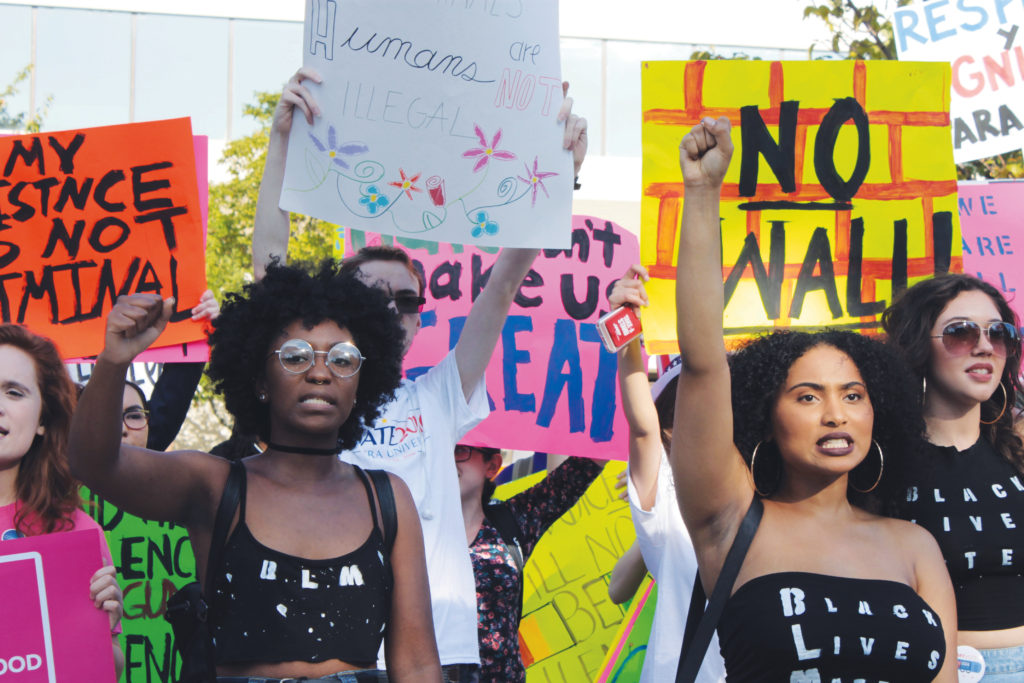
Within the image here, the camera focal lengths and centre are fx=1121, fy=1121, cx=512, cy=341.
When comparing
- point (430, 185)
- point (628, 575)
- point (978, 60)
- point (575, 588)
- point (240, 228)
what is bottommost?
point (575, 588)

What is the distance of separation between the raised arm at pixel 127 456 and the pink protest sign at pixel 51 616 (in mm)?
546

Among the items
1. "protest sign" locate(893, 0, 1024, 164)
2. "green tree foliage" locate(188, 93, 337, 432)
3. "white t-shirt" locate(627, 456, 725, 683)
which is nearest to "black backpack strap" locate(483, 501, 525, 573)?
"white t-shirt" locate(627, 456, 725, 683)

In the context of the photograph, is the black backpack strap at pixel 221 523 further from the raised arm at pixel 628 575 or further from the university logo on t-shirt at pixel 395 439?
the raised arm at pixel 628 575

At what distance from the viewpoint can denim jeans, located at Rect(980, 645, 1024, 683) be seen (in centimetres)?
270

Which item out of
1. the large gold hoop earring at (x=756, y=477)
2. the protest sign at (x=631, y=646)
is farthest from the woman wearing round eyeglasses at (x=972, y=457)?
the protest sign at (x=631, y=646)

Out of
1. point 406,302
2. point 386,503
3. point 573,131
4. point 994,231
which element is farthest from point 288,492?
point 994,231

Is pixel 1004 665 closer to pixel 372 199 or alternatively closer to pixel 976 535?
pixel 976 535

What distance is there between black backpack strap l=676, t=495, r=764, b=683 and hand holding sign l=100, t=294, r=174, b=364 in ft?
4.03

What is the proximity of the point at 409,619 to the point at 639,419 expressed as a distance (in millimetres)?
985

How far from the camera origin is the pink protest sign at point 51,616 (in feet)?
8.30

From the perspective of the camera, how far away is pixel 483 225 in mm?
3176

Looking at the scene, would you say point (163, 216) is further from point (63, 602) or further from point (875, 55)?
point (875, 55)

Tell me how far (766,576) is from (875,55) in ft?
19.3

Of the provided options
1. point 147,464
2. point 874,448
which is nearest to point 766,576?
point 874,448
